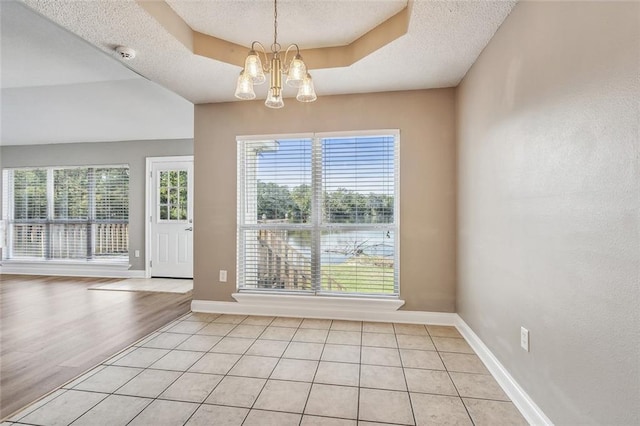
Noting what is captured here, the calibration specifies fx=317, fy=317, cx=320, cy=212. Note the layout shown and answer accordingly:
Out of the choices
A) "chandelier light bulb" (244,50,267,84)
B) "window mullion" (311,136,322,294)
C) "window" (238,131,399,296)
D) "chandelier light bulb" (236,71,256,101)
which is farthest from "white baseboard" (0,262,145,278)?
"chandelier light bulb" (244,50,267,84)

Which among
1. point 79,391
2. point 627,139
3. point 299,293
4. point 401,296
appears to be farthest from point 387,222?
point 79,391

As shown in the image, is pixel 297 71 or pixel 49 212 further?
pixel 49 212

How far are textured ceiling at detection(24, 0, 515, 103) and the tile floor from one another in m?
2.34

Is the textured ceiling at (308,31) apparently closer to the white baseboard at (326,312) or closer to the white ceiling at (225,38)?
the white ceiling at (225,38)

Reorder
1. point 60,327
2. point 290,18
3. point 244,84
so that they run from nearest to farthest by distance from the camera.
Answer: point 244,84 < point 290,18 < point 60,327

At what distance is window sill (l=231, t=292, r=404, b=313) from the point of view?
3.24 m

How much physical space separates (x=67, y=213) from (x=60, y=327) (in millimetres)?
3697

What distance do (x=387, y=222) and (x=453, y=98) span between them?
1.39 m

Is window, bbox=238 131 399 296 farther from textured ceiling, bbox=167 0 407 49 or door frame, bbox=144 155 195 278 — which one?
door frame, bbox=144 155 195 278

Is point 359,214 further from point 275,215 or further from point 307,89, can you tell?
point 307,89

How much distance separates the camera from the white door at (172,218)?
17.9 feet

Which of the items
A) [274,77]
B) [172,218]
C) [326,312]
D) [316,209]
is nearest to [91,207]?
[172,218]

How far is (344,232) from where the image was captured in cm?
340

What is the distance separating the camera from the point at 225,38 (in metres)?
2.56
